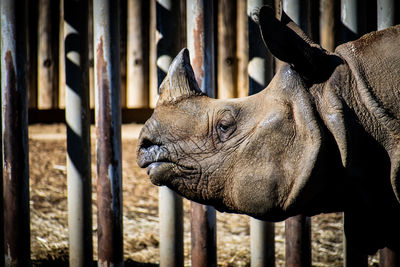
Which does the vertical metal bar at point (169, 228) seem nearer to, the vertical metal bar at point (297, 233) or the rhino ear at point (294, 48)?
the vertical metal bar at point (297, 233)

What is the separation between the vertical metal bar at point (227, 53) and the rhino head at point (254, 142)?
2.29 metres

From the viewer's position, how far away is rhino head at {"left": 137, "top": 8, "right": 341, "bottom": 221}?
1668 mm

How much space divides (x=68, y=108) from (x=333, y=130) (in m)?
1.58

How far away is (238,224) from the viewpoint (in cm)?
370

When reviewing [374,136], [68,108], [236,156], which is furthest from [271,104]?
[68,108]

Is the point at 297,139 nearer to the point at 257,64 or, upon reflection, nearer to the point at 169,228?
the point at 257,64

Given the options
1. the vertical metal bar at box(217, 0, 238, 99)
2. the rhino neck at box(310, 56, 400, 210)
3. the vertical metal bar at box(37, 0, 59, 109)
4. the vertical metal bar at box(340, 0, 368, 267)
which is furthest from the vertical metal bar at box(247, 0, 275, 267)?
the vertical metal bar at box(37, 0, 59, 109)

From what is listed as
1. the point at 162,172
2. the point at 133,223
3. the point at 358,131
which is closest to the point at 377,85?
the point at 358,131

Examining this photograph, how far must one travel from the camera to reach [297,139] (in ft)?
5.57

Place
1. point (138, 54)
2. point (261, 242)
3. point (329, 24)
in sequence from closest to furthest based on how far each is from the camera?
point (261, 242), point (329, 24), point (138, 54)

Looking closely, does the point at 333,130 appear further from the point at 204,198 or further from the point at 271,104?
the point at 204,198

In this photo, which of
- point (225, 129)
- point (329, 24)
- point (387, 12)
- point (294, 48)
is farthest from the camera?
point (329, 24)

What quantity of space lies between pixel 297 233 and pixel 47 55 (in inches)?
123

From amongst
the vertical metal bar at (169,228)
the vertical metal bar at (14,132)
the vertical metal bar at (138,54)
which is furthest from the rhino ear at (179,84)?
the vertical metal bar at (138,54)
